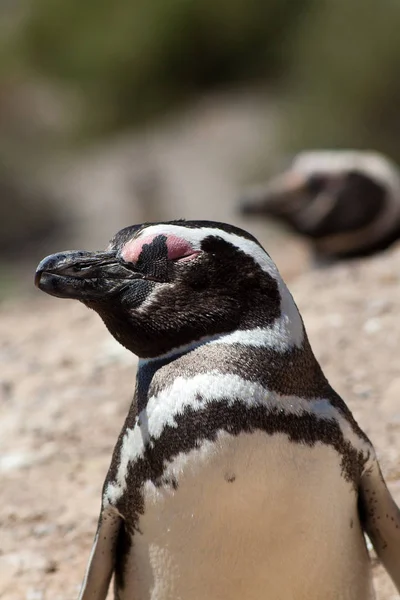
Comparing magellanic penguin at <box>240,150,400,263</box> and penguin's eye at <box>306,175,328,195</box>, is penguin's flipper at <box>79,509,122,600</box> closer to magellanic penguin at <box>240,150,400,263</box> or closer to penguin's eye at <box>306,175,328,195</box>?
magellanic penguin at <box>240,150,400,263</box>

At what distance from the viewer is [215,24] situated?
58.5ft

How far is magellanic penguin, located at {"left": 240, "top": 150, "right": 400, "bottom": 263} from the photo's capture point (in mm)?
5223

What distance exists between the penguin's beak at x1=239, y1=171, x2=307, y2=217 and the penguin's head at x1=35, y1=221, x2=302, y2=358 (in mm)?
3567

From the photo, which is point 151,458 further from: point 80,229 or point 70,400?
point 80,229

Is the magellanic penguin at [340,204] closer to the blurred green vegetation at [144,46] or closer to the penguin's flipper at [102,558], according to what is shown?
the penguin's flipper at [102,558]

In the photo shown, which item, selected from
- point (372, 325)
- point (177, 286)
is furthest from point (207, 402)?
point (372, 325)

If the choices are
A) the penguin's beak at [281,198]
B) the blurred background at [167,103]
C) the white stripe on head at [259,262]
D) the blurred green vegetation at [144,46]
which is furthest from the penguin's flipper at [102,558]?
the blurred green vegetation at [144,46]

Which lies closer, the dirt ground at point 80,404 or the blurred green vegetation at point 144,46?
the dirt ground at point 80,404

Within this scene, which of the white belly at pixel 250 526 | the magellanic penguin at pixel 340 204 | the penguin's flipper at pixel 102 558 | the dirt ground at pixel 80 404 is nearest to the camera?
the white belly at pixel 250 526

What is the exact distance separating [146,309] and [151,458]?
255 mm

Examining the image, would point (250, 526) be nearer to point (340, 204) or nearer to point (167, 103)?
point (340, 204)

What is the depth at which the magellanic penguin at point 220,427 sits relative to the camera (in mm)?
1658

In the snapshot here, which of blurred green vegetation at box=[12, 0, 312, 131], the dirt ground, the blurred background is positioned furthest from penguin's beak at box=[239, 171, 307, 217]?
blurred green vegetation at box=[12, 0, 312, 131]

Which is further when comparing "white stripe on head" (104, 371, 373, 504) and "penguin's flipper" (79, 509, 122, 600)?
"penguin's flipper" (79, 509, 122, 600)
